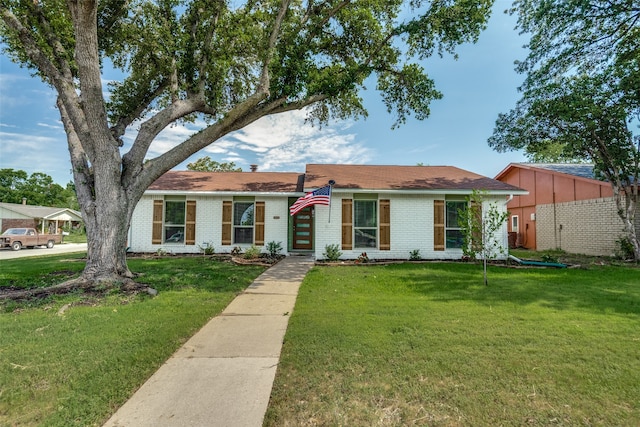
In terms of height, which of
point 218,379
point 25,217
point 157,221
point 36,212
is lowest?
point 218,379

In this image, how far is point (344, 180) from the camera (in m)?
11.6

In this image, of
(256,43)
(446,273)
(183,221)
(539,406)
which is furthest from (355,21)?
(539,406)

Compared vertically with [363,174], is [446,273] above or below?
below

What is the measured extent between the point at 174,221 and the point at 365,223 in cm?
785

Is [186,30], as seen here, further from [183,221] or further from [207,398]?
[207,398]

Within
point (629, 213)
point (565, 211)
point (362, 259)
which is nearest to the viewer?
point (362, 259)

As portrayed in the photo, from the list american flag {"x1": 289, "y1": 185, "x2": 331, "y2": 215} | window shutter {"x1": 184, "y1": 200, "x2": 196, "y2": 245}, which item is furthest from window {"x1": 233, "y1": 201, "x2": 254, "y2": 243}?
american flag {"x1": 289, "y1": 185, "x2": 331, "y2": 215}

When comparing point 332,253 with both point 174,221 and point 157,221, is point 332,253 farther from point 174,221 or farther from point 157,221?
point 157,221

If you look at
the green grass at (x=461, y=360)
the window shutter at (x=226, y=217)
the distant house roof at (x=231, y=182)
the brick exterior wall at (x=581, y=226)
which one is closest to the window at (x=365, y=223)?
the distant house roof at (x=231, y=182)

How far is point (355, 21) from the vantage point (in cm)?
1008

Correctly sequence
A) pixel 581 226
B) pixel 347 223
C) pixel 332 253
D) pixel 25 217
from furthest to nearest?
1. pixel 25 217
2. pixel 581 226
3. pixel 347 223
4. pixel 332 253

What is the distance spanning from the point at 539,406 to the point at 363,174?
35.8 feet

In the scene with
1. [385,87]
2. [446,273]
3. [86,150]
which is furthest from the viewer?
[385,87]

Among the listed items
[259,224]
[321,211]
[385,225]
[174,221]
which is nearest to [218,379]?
[321,211]
